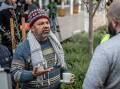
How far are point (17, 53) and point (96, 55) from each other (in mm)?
1286

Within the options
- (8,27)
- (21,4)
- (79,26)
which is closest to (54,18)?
(79,26)

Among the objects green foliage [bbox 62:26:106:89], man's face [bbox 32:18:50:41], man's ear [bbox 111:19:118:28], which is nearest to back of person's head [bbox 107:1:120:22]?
man's ear [bbox 111:19:118:28]

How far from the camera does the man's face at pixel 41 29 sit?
15.5 feet

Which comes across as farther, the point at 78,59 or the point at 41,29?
the point at 78,59

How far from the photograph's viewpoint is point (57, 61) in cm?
490

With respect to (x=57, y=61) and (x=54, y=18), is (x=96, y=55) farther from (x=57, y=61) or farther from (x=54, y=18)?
(x=54, y=18)

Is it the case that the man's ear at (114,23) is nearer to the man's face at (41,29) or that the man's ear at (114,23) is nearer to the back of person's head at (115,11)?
the back of person's head at (115,11)

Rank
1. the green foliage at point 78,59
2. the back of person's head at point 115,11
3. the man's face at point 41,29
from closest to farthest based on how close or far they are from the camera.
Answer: the back of person's head at point 115,11 < the man's face at point 41,29 < the green foliage at point 78,59

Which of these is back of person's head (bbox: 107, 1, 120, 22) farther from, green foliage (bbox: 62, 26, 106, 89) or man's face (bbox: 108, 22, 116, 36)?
green foliage (bbox: 62, 26, 106, 89)

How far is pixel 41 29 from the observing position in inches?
186

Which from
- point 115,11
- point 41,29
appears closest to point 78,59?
point 41,29

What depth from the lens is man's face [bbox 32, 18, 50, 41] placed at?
4734 mm

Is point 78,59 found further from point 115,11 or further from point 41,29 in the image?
point 115,11

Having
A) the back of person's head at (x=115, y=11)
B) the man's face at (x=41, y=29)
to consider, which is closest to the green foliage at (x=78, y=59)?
the man's face at (x=41, y=29)
